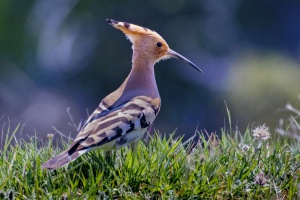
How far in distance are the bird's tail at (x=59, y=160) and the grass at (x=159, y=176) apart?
0.04 m

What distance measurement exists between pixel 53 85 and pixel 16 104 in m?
1.04

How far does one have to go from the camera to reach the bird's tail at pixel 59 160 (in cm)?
526

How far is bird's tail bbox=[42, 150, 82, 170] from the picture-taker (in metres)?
5.26

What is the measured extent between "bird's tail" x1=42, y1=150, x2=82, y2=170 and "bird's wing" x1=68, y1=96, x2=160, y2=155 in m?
0.04

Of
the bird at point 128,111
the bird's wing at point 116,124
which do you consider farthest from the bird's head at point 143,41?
the bird's wing at point 116,124

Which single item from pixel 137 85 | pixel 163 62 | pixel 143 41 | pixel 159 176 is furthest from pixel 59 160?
pixel 163 62

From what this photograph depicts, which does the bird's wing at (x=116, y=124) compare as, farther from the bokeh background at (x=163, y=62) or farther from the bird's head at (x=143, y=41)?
the bokeh background at (x=163, y=62)

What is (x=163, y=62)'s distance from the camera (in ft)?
56.7

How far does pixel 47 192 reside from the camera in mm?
5160

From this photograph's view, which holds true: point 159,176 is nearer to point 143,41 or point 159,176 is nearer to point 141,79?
point 141,79

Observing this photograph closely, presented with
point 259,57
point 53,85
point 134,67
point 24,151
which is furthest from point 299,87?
point 24,151

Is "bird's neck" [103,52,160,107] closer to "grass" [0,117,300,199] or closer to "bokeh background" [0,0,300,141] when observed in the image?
"grass" [0,117,300,199]

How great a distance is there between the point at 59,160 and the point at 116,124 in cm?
66

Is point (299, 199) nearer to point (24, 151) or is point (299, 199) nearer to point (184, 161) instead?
point (184, 161)
